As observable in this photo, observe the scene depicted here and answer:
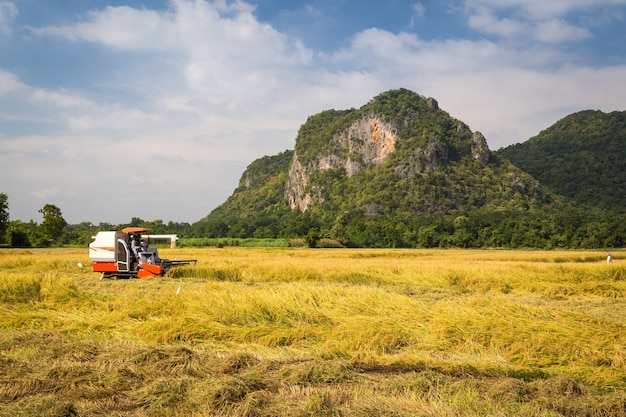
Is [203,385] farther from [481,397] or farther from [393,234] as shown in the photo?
[393,234]

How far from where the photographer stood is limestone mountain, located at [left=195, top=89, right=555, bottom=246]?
94.4 metres

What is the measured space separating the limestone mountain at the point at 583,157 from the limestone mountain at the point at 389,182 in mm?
14034

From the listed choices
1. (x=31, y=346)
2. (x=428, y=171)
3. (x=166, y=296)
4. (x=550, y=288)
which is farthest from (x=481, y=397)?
(x=428, y=171)

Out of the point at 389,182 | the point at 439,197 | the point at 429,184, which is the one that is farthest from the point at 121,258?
the point at 389,182

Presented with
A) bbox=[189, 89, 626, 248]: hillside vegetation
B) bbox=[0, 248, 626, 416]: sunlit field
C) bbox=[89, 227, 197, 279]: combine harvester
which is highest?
bbox=[189, 89, 626, 248]: hillside vegetation

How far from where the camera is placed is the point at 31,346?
6.69 metres

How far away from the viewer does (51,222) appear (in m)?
62.5

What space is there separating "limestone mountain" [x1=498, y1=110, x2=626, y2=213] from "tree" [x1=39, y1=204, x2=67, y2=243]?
110134mm

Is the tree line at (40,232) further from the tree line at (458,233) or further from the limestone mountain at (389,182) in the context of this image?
the limestone mountain at (389,182)

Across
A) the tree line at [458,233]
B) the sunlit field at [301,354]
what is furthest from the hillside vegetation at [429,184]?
the sunlit field at [301,354]

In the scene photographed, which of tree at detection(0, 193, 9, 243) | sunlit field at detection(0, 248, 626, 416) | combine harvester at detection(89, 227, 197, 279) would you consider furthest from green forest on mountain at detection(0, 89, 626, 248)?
sunlit field at detection(0, 248, 626, 416)

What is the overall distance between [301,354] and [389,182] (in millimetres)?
119468

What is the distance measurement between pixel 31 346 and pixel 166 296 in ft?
12.9

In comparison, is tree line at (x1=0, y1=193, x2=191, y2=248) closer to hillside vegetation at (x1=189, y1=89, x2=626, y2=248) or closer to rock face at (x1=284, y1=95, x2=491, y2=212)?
hillside vegetation at (x1=189, y1=89, x2=626, y2=248)
